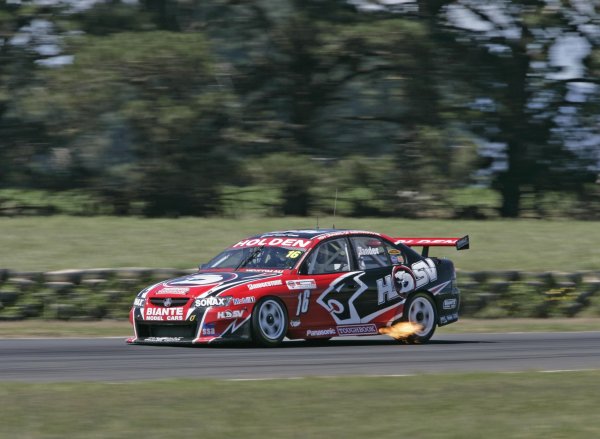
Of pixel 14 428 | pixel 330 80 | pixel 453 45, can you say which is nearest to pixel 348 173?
pixel 330 80

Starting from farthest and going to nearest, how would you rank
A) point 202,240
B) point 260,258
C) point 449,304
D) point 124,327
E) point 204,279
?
1. point 202,240
2. point 124,327
3. point 449,304
4. point 260,258
5. point 204,279

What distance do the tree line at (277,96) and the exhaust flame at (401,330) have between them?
14.5m

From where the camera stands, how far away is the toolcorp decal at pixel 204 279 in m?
13.0

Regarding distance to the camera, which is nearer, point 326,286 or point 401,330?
point 326,286

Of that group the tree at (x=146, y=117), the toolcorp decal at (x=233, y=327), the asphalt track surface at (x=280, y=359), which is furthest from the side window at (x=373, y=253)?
the tree at (x=146, y=117)

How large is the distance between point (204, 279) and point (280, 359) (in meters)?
1.75

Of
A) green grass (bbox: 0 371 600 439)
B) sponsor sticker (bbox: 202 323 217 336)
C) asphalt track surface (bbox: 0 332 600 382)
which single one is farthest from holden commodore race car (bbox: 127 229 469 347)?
green grass (bbox: 0 371 600 439)

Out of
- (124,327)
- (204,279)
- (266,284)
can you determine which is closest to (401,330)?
(266,284)

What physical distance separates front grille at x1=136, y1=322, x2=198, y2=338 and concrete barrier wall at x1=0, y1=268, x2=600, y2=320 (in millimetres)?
4958

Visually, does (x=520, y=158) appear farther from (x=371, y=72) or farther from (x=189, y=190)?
A: (x=189, y=190)

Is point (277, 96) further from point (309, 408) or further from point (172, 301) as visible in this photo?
point (309, 408)

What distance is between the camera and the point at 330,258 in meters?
14.1

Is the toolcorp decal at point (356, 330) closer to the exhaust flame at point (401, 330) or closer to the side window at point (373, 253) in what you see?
the exhaust flame at point (401, 330)

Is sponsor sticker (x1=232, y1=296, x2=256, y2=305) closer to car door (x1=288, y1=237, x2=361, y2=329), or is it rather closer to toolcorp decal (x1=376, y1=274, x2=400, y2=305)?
car door (x1=288, y1=237, x2=361, y2=329)
